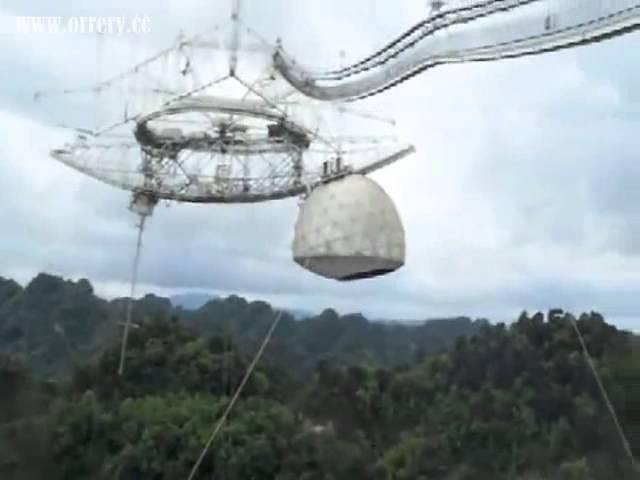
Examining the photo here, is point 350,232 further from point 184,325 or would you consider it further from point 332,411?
point 184,325

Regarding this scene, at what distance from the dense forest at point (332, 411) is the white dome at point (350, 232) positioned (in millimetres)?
13573

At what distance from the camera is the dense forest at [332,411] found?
3412 centimetres


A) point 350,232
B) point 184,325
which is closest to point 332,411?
point 184,325

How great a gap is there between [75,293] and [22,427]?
33.6 meters

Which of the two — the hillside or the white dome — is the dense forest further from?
the white dome

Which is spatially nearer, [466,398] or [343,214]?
[343,214]

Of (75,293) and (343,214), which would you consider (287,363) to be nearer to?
(75,293)

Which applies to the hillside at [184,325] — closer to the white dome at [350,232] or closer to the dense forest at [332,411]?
the dense forest at [332,411]

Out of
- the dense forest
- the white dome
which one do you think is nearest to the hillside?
the dense forest

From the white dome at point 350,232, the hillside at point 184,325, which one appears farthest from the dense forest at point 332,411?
the white dome at point 350,232

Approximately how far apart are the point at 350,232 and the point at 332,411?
28.4 metres

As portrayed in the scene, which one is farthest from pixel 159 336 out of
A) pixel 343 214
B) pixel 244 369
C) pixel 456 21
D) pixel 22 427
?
pixel 456 21

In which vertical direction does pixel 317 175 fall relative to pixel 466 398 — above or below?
above

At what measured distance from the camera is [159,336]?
4372cm
